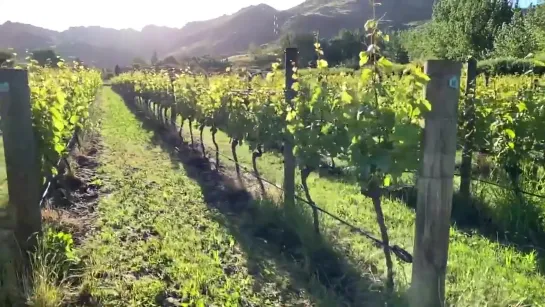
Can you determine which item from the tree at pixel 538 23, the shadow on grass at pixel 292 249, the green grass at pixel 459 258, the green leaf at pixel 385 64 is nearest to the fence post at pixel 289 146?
the shadow on grass at pixel 292 249

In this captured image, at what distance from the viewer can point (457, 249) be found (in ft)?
14.3

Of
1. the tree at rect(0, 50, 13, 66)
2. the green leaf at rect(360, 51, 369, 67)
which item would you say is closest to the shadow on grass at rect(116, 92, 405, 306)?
the green leaf at rect(360, 51, 369, 67)

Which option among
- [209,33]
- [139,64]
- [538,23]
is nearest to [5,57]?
[538,23]

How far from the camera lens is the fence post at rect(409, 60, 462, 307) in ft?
8.41

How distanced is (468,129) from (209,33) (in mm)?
168466

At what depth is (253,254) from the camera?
4.62 meters

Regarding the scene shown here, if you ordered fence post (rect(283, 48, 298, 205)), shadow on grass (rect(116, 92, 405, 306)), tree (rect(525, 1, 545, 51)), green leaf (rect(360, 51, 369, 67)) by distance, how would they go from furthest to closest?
1. tree (rect(525, 1, 545, 51))
2. fence post (rect(283, 48, 298, 205))
3. shadow on grass (rect(116, 92, 405, 306))
4. green leaf (rect(360, 51, 369, 67))

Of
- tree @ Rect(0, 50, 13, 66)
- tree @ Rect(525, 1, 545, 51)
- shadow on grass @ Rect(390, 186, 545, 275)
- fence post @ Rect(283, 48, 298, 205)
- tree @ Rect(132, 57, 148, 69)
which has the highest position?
tree @ Rect(525, 1, 545, 51)

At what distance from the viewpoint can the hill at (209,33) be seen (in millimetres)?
127125

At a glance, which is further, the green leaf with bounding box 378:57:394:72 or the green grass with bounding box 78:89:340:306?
the green grass with bounding box 78:89:340:306

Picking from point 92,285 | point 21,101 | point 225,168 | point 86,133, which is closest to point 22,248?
point 92,285

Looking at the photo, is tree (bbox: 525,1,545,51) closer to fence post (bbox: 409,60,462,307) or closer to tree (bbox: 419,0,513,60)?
tree (bbox: 419,0,513,60)

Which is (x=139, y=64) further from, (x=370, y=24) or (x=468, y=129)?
(x=370, y=24)

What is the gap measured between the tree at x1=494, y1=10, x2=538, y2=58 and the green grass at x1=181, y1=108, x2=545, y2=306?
23435 mm
